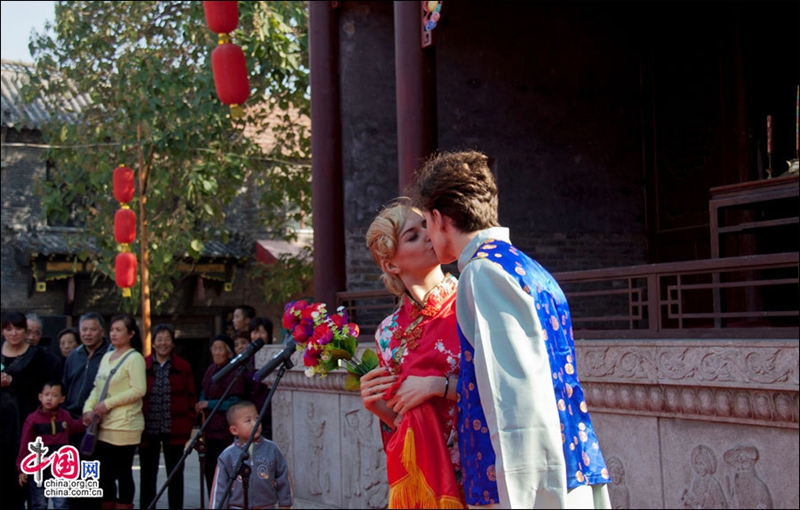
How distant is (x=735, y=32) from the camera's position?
8938mm

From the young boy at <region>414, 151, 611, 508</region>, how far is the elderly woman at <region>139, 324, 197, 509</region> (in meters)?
5.52

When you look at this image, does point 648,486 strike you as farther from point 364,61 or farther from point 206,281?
point 206,281

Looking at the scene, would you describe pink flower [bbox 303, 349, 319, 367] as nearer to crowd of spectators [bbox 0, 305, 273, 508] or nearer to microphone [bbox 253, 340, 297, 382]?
microphone [bbox 253, 340, 297, 382]

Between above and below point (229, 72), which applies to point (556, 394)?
below

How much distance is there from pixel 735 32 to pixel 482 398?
24.4ft

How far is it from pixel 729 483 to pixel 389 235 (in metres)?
2.40

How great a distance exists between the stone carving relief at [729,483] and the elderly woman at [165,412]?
426 cm

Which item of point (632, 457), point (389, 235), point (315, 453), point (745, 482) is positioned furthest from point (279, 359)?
point (315, 453)

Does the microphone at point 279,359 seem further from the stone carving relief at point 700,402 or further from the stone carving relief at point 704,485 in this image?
the stone carving relief at point 704,485

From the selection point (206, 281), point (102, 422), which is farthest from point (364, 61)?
point (206, 281)

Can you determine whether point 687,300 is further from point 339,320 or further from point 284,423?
point 339,320

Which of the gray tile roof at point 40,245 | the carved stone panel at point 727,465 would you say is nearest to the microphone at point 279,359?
the carved stone panel at point 727,465

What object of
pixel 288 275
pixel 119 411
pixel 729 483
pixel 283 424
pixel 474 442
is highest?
pixel 288 275

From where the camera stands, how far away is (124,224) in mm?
12141
